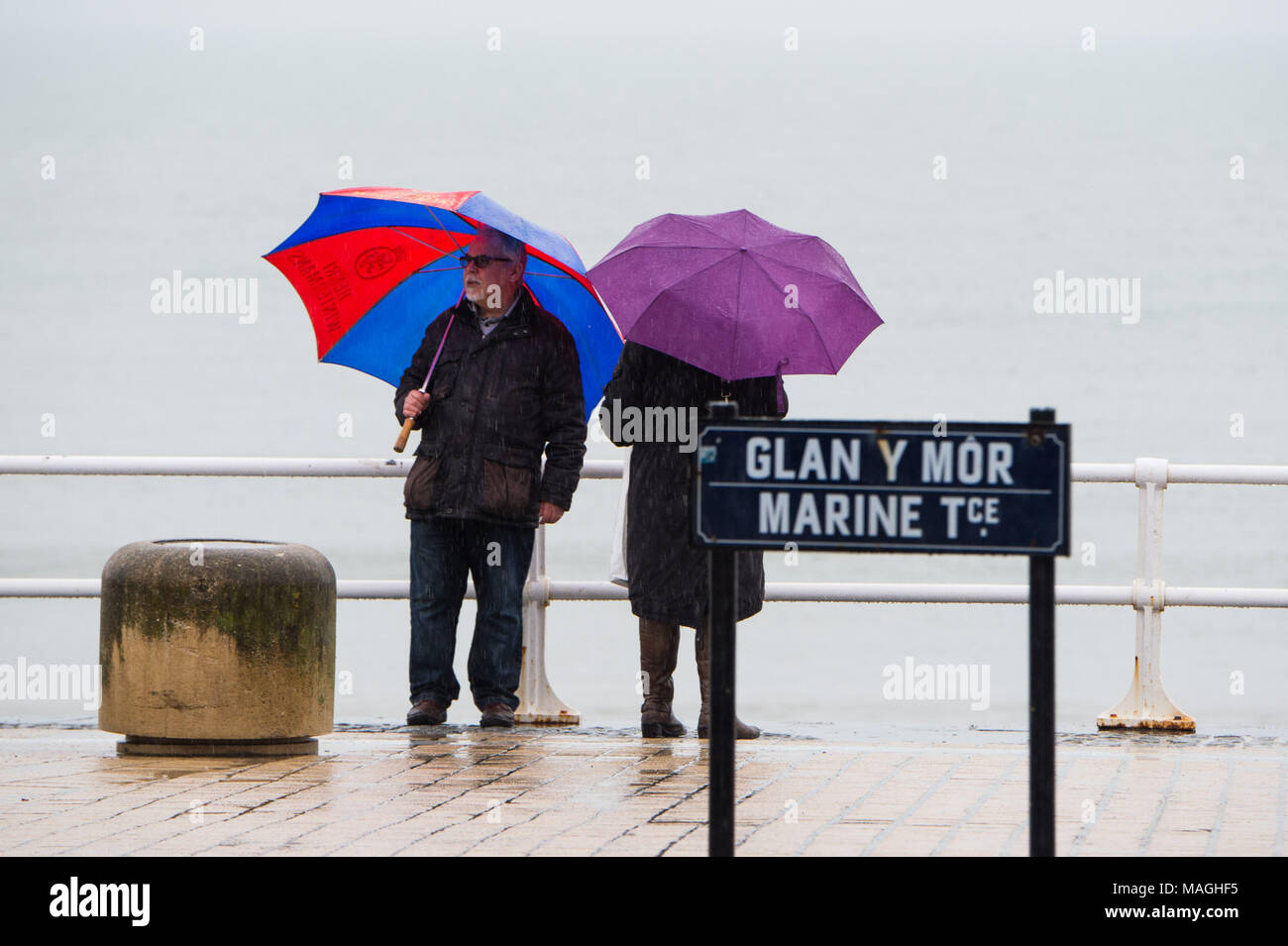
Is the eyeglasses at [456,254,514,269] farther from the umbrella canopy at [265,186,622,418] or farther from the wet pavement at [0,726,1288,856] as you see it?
the wet pavement at [0,726,1288,856]

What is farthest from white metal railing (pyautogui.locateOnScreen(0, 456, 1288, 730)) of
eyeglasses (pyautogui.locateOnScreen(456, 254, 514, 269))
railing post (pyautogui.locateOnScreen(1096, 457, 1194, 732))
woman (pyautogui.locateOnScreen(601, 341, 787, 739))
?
eyeglasses (pyautogui.locateOnScreen(456, 254, 514, 269))

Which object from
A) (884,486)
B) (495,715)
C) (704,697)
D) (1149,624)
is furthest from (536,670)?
(884,486)

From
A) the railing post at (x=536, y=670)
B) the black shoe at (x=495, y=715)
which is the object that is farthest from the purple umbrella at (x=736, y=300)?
the black shoe at (x=495, y=715)

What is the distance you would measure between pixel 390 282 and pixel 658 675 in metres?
2.02

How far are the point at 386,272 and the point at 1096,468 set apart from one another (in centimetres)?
315

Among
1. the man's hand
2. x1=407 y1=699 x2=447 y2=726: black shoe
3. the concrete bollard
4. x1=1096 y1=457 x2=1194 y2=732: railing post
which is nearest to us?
the concrete bollard

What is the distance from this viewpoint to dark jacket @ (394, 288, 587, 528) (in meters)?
7.90

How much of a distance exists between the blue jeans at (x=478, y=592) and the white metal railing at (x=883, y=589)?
0.27m

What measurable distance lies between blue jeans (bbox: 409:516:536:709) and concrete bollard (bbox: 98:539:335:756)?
0.87 meters

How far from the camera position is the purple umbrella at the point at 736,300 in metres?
7.43

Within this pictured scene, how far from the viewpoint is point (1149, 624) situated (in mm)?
8273
